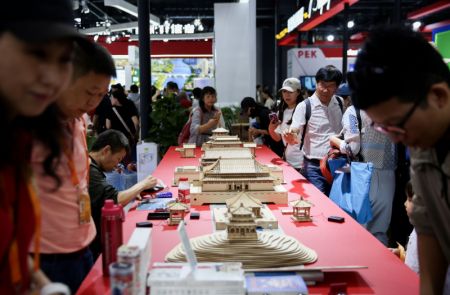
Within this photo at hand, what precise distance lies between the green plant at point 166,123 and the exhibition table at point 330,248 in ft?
14.2

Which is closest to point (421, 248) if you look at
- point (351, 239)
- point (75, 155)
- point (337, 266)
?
point (337, 266)

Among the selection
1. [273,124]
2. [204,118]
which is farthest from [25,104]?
[204,118]

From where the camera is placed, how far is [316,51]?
44.6 feet

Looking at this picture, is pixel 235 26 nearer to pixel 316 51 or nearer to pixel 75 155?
pixel 316 51

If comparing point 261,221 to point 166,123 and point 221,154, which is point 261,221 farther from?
point 166,123

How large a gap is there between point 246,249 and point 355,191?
164cm

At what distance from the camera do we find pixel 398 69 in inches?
45.6

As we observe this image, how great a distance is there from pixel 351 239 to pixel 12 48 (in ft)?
5.56

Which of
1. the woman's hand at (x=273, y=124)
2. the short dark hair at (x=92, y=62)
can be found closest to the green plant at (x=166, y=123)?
the woman's hand at (x=273, y=124)

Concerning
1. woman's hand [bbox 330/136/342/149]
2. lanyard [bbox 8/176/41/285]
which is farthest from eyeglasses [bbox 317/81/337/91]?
lanyard [bbox 8/176/41/285]

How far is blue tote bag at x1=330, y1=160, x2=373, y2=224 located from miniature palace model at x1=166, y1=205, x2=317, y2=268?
1.36 meters

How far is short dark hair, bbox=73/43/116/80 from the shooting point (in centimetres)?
174

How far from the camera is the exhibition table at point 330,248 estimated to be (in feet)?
5.52

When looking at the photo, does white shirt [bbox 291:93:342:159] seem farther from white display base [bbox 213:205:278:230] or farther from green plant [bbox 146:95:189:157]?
green plant [bbox 146:95:189:157]
